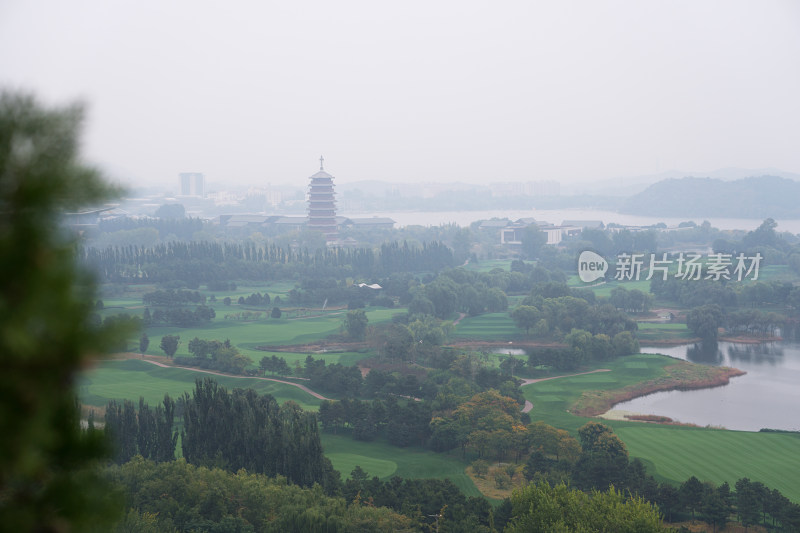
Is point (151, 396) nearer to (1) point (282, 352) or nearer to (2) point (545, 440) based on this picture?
(1) point (282, 352)

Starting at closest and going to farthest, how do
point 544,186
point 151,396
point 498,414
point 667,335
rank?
point 498,414 < point 151,396 < point 667,335 < point 544,186

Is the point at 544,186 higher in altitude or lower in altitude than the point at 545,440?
higher

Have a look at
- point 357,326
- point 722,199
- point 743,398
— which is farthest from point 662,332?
point 722,199

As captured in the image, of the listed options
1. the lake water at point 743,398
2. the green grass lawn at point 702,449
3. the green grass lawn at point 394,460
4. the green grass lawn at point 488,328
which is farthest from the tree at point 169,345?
the lake water at point 743,398

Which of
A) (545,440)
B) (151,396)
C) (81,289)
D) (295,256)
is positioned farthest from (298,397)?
(295,256)

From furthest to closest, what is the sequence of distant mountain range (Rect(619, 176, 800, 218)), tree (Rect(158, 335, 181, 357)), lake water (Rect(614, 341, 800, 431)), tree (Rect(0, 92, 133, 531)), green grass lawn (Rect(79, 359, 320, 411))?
distant mountain range (Rect(619, 176, 800, 218))
tree (Rect(158, 335, 181, 357))
green grass lawn (Rect(79, 359, 320, 411))
lake water (Rect(614, 341, 800, 431))
tree (Rect(0, 92, 133, 531))

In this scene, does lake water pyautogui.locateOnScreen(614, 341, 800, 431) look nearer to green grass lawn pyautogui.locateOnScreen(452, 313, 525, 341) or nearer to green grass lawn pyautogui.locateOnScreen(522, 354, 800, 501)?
green grass lawn pyautogui.locateOnScreen(522, 354, 800, 501)

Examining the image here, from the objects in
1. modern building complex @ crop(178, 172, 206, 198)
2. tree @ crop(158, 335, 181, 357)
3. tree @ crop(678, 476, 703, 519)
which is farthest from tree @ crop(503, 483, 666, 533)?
modern building complex @ crop(178, 172, 206, 198)
